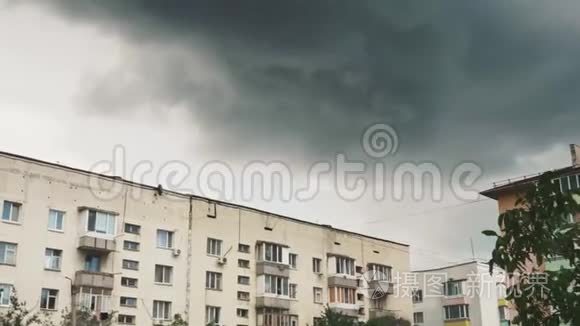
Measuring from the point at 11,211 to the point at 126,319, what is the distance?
10.1 m

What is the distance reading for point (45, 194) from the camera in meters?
44.1

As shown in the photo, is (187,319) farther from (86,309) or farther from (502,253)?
(502,253)

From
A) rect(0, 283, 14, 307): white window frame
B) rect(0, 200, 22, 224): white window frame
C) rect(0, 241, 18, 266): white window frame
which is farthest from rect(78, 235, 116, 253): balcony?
rect(0, 283, 14, 307): white window frame

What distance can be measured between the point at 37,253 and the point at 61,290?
2.71m

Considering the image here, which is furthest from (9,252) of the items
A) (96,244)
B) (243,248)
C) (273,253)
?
(273,253)

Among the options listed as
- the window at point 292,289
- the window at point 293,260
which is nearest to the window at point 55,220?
the window at point 292,289

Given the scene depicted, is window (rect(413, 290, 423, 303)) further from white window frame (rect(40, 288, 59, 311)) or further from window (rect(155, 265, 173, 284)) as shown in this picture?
white window frame (rect(40, 288, 59, 311))

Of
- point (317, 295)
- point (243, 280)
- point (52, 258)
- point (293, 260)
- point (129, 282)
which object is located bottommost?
point (129, 282)

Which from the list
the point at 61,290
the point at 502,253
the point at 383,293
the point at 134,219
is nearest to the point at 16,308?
the point at 61,290

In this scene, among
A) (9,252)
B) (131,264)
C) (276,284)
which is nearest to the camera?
(9,252)

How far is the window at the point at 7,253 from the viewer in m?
41.4

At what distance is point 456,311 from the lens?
7338 centimetres

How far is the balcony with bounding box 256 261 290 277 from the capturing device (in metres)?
54.4

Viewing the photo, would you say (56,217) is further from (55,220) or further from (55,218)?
(55,220)
